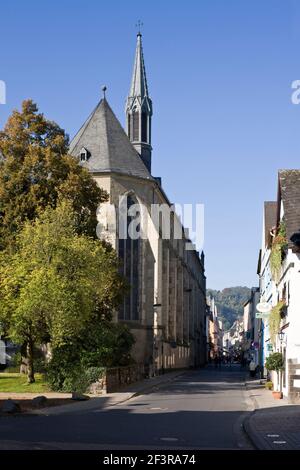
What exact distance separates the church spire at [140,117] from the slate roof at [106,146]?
13.0 m

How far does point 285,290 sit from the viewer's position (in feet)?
101

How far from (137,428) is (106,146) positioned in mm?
42738

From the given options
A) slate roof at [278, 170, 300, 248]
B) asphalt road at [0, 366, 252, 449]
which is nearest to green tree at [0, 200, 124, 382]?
asphalt road at [0, 366, 252, 449]

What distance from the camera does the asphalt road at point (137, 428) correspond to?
14438 millimetres

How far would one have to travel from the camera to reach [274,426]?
18.3 meters

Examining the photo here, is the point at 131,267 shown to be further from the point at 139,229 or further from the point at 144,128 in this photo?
the point at 144,128

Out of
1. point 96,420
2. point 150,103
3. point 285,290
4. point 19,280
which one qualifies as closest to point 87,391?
point 19,280

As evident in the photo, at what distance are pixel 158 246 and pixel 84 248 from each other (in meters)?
26.5

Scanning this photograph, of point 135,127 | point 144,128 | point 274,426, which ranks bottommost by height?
point 274,426

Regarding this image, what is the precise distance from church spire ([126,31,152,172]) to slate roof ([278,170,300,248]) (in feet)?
147

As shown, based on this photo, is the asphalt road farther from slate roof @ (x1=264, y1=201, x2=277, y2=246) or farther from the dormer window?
the dormer window

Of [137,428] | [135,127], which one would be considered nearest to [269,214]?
[137,428]

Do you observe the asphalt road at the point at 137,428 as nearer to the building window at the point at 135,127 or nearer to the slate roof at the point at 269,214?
the slate roof at the point at 269,214
